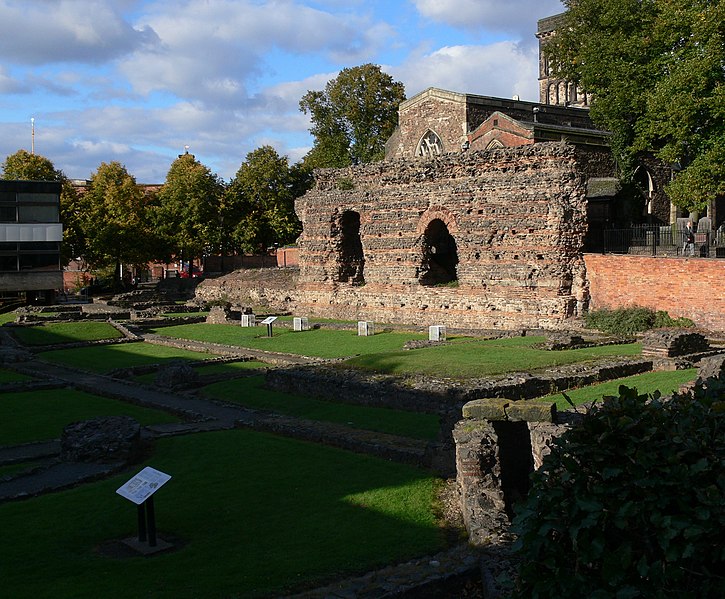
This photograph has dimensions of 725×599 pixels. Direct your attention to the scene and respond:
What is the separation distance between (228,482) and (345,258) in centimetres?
2426

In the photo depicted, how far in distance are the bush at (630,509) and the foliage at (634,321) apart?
1820cm

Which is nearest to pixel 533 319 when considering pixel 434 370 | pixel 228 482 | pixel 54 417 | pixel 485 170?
pixel 485 170

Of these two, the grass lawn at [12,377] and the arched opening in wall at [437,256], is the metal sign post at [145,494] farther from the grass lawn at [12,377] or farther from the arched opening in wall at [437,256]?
the arched opening in wall at [437,256]

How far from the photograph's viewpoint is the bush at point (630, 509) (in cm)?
414

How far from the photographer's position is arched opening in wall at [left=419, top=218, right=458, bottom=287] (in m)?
29.9

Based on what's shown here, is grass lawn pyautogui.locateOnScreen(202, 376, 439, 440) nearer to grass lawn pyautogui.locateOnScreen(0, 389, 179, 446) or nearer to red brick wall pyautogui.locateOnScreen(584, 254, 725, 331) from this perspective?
grass lawn pyautogui.locateOnScreen(0, 389, 179, 446)

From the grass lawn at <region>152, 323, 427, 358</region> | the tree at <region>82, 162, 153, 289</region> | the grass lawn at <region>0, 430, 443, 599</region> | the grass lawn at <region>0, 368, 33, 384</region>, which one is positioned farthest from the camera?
the tree at <region>82, 162, 153, 289</region>

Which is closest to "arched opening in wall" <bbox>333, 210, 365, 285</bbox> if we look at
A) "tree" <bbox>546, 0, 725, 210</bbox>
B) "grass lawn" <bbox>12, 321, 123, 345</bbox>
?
"grass lawn" <bbox>12, 321, 123, 345</bbox>

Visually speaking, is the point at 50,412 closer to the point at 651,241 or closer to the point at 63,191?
the point at 651,241

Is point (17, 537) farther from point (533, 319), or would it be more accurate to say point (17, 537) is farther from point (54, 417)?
point (533, 319)

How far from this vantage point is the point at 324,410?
15.6 metres

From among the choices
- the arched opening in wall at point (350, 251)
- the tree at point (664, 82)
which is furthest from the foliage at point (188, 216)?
the tree at point (664, 82)

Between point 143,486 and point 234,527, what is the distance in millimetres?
1138

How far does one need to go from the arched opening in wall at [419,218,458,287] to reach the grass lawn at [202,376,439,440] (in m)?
12.0
